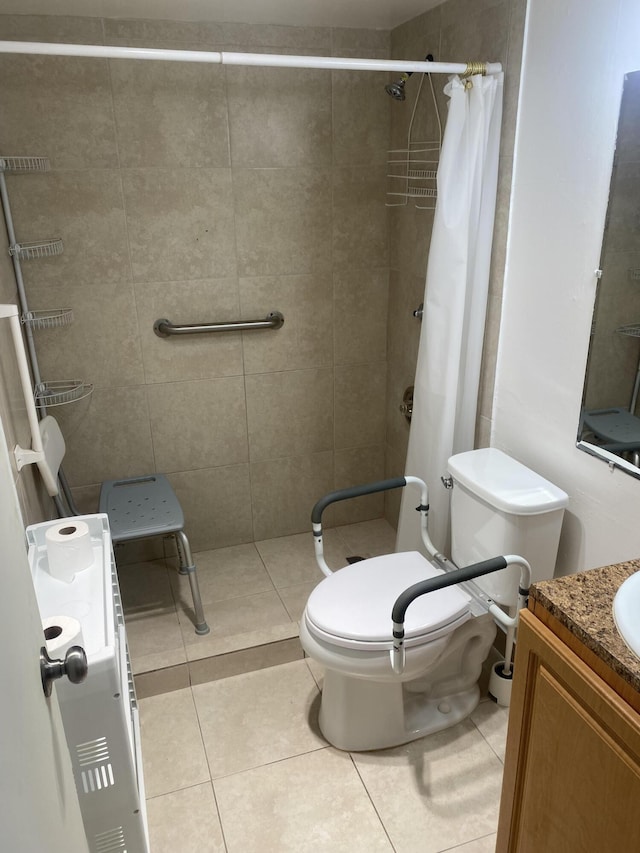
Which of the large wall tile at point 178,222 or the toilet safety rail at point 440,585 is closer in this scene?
the toilet safety rail at point 440,585

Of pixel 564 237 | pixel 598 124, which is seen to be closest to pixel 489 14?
pixel 598 124

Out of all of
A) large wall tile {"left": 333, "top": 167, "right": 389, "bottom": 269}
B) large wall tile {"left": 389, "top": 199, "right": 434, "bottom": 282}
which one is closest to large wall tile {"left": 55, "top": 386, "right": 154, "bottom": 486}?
large wall tile {"left": 333, "top": 167, "right": 389, "bottom": 269}

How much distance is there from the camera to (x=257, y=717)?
2053 millimetres

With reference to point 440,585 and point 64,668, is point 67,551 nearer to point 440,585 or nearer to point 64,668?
point 64,668

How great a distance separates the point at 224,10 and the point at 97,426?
5.06ft

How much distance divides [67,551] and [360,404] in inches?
64.0

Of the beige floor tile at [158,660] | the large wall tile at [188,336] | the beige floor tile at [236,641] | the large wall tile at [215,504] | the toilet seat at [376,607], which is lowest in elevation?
the beige floor tile at [158,660]

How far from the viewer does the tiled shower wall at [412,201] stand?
1.84m

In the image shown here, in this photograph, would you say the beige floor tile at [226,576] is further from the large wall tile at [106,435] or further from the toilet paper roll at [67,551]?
the toilet paper roll at [67,551]

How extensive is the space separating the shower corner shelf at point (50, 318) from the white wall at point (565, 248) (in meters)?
1.54

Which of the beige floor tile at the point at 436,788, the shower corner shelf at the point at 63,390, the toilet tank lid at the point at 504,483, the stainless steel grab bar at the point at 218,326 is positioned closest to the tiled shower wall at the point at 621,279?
the toilet tank lid at the point at 504,483

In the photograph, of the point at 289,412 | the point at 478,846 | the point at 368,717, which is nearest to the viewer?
the point at 478,846

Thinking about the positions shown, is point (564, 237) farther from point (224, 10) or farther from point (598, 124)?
point (224, 10)

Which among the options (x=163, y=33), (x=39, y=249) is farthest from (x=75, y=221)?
(x=163, y=33)
